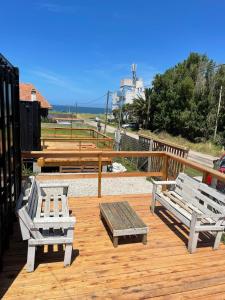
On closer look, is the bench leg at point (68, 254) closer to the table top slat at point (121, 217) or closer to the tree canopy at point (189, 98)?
the table top slat at point (121, 217)

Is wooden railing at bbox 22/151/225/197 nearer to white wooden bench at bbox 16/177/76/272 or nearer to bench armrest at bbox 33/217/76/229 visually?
white wooden bench at bbox 16/177/76/272

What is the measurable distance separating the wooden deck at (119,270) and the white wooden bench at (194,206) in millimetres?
329

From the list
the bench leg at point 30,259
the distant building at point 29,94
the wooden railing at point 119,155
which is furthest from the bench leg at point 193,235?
the distant building at point 29,94

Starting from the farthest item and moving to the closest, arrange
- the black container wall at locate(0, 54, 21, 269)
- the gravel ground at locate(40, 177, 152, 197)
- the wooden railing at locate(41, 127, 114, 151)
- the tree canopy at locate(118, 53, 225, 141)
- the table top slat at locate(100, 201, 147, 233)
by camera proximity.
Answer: the tree canopy at locate(118, 53, 225, 141)
the wooden railing at locate(41, 127, 114, 151)
the gravel ground at locate(40, 177, 152, 197)
the table top slat at locate(100, 201, 147, 233)
the black container wall at locate(0, 54, 21, 269)

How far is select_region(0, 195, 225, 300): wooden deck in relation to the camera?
254 centimetres

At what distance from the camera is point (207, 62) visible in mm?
30391

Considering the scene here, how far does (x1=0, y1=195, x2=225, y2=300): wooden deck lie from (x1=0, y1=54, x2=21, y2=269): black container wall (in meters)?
0.43

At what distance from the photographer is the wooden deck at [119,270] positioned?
2.54 metres

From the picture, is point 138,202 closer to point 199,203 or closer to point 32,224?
point 199,203

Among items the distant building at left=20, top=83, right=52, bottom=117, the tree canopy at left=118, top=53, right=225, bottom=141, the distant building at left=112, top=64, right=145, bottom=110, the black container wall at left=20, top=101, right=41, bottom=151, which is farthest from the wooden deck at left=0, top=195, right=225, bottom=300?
the distant building at left=112, top=64, right=145, bottom=110

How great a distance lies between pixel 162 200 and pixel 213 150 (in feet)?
68.2

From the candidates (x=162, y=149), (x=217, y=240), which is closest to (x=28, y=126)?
(x=162, y=149)

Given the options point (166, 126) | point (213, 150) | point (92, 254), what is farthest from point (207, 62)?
point (92, 254)

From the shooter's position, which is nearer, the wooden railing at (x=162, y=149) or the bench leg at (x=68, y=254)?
the bench leg at (x=68, y=254)
